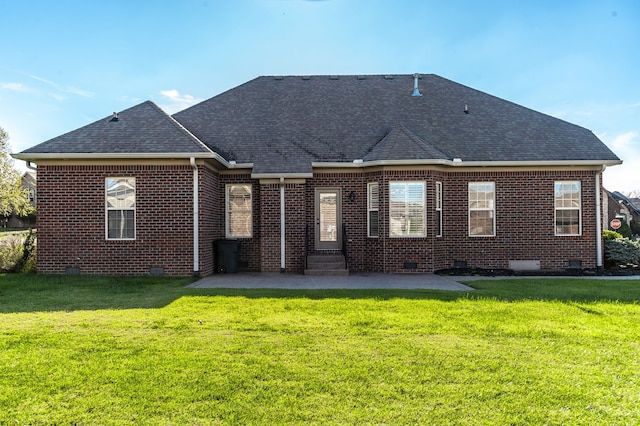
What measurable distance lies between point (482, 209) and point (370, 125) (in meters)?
4.78

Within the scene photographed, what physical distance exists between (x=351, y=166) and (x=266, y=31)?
4.99 metres

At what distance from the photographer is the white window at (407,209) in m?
11.9

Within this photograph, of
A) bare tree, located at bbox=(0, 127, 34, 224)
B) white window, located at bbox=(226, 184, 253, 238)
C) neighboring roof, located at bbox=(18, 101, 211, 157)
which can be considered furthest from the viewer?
bare tree, located at bbox=(0, 127, 34, 224)

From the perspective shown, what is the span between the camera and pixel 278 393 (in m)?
3.46

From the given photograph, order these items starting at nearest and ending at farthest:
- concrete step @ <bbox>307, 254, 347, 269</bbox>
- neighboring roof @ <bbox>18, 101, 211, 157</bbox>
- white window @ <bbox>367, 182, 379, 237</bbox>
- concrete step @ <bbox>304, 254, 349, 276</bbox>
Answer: neighboring roof @ <bbox>18, 101, 211, 157</bbox> → concrete step @ <bbox>304, 254, 349, 276</bbox> → concrete step @ <bbox>307, 254, 347, 269</bbox> → white window @ <bbox>367, 182, 379, 237</bbox>

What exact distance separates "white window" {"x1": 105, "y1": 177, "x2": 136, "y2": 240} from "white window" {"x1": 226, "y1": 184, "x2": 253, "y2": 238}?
285cm

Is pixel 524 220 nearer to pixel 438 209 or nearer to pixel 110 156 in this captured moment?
pixel 438 209

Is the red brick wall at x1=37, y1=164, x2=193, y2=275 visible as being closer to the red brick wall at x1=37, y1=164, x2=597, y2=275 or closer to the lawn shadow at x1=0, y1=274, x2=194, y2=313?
the red brick wall at x1=37, y1=164, x2=597, y2=275

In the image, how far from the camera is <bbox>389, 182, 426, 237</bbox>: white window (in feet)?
38.9

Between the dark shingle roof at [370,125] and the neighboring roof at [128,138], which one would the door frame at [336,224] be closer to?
the dark shingle roof at [370,125]

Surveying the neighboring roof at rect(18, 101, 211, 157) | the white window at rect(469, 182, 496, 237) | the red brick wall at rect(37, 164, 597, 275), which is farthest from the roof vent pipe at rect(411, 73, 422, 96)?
the neighboring roof at rect(18, 101, 211, 157)

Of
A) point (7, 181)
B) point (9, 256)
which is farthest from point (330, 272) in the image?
point (7, 181)

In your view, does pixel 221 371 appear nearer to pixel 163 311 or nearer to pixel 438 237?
pixel 163 311

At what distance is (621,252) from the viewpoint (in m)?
12.8
